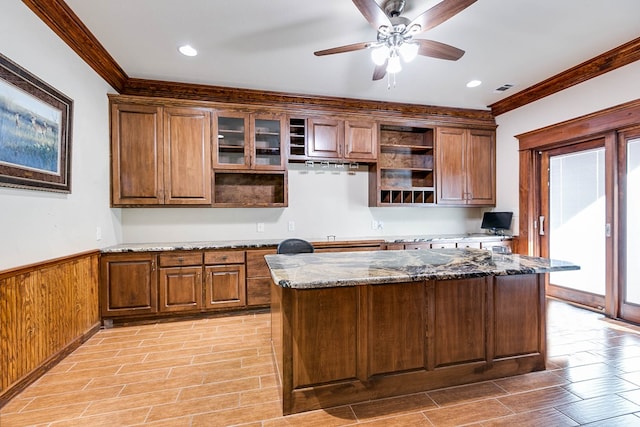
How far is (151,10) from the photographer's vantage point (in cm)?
236

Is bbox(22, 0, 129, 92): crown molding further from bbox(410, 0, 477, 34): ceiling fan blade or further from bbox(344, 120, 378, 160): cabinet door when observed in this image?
bbox(344, 120, 378, 160): cabinet door

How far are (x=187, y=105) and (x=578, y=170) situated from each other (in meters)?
4.83

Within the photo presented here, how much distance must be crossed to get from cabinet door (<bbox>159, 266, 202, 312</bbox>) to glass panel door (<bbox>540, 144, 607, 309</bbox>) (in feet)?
14.9

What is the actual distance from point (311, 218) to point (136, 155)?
7.55ft

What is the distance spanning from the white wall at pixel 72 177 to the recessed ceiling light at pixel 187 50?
90 cm

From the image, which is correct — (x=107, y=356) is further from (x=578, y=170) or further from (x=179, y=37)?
(x=578, y=170)

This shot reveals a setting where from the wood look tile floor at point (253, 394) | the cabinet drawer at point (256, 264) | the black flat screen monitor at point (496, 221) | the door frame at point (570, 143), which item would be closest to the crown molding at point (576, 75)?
the door frame at point (570, 143)

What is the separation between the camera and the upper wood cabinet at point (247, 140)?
3750 mm

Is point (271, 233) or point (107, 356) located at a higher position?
point (271, 233)

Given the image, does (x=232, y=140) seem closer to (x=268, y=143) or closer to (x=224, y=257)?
(x=268, y=143)

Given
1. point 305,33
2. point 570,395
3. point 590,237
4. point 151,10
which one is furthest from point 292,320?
point 590,237

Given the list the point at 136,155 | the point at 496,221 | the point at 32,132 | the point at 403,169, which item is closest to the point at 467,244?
the point at 496,221

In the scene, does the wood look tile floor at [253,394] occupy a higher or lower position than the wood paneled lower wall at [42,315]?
lower

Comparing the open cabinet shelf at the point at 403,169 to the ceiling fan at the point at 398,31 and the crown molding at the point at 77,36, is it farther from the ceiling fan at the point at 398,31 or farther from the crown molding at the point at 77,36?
the crown molding at the point at 77,36
